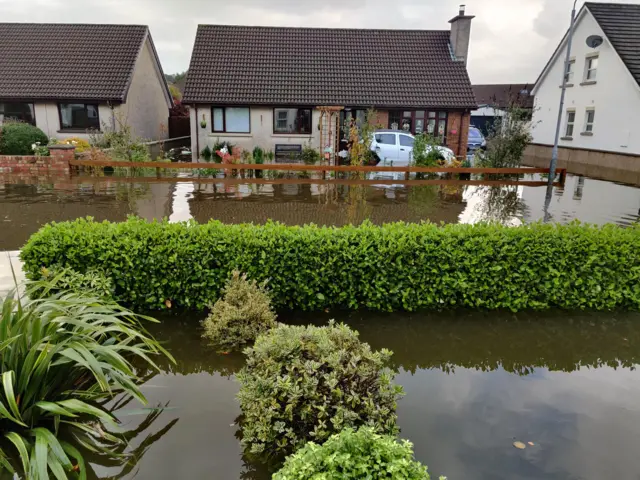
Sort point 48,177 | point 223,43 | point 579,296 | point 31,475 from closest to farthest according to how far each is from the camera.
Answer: point 31,475, point 579,296, point 48,177, point 223,43

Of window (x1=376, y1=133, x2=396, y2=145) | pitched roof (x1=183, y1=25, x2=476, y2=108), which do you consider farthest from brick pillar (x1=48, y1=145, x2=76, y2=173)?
window (x1=376, y1=133, x2=396, y2=145)

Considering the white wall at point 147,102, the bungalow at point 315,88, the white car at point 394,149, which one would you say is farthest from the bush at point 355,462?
the white wall at point 147,102

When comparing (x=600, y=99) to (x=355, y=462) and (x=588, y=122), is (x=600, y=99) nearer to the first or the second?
(x=588, y=122)

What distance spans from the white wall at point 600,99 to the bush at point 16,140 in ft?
67.1

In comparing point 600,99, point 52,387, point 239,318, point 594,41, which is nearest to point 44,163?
point 239,318

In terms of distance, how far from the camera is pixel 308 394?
341 cm

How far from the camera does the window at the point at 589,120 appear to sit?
989 inches

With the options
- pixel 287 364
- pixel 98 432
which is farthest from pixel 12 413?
pixel 287 364

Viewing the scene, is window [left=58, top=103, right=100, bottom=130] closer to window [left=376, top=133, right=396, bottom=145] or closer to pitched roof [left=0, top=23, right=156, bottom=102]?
pitched roof [left=0, top=23, right=156, bottom=102]

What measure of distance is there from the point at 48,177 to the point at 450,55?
19.6 metres

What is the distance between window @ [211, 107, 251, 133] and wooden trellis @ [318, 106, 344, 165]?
3.55m

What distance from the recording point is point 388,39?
85.0 ft

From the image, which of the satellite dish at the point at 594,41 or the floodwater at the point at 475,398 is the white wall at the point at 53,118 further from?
the satellite dish at the point at 594,41

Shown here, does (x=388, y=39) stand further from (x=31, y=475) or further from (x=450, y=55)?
(x=31, y=475)
